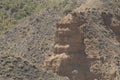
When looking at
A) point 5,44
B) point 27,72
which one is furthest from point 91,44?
point 27,72

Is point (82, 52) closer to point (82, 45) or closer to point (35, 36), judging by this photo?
point (82, 45)

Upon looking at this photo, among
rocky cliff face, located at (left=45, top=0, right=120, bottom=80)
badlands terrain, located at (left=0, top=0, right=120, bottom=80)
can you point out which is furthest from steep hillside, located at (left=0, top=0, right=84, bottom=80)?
rocky cliff face, located at (left=45, top=0, right=120, bottom=80)

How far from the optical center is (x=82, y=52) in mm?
50344

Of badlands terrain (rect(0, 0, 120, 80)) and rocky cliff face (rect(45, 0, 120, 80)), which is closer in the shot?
rocky cliff face (rect(45, 0, 120, 80))

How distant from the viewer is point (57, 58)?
50500 mm

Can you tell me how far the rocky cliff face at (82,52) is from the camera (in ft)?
161

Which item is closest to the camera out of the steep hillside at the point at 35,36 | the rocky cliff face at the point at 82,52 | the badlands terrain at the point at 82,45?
the rocky cliff face at the point at 82,52

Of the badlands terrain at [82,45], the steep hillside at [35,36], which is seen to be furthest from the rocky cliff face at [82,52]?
the steep hillside at [35,36]

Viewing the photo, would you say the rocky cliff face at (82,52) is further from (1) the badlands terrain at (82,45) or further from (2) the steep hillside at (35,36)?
(2) the steep hillside at (35,36)

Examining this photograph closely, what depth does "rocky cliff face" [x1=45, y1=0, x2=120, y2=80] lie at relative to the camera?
49.2m

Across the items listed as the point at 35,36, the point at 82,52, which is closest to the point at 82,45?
the point at 82,52

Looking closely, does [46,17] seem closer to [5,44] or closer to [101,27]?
[5,44]

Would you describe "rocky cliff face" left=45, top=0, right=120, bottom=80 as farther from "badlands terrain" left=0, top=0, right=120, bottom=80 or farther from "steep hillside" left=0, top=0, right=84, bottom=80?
"steep hillside" left=0, top=0, right=84, bottom=80

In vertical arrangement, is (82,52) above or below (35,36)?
above
